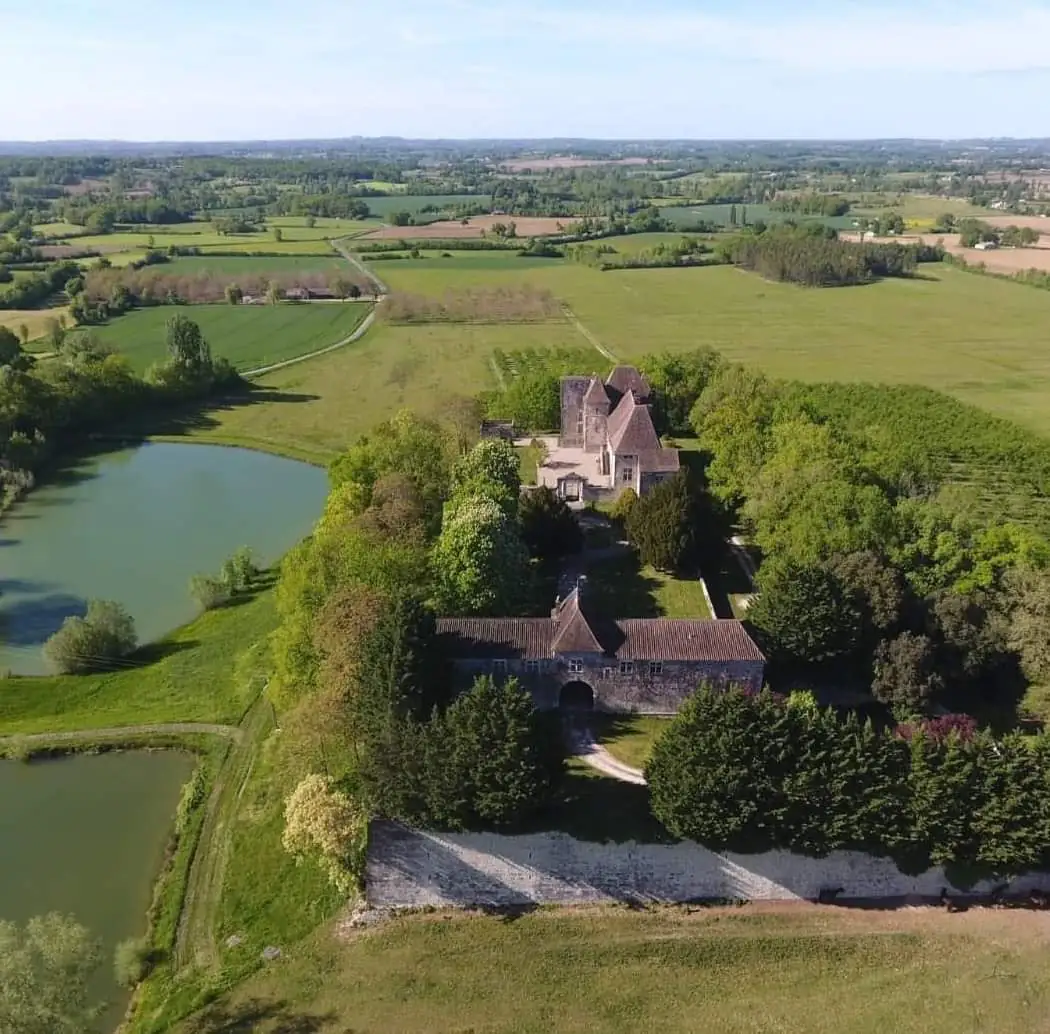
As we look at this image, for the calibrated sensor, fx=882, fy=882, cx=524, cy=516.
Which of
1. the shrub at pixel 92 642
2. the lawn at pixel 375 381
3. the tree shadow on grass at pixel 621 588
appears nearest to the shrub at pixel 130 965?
the shrub at pixel 92 642

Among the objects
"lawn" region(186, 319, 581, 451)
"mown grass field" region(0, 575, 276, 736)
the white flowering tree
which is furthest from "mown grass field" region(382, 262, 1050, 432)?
"mown grass field" region(0, 575, 276, 736)

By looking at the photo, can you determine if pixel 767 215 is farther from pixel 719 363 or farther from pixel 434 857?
pixel 434 857

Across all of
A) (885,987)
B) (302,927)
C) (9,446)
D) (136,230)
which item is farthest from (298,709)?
(136,230)

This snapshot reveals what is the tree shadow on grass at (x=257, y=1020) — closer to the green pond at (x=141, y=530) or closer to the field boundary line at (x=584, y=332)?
the green pond at (x=141, y=530)

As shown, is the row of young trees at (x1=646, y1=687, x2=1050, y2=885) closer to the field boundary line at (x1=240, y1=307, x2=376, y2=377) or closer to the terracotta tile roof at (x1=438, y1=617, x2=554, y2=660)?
the terracotta tile roof at (x1=438, y1=617, x2=554, y2=660)

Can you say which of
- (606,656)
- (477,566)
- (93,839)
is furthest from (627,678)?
(93,839)
